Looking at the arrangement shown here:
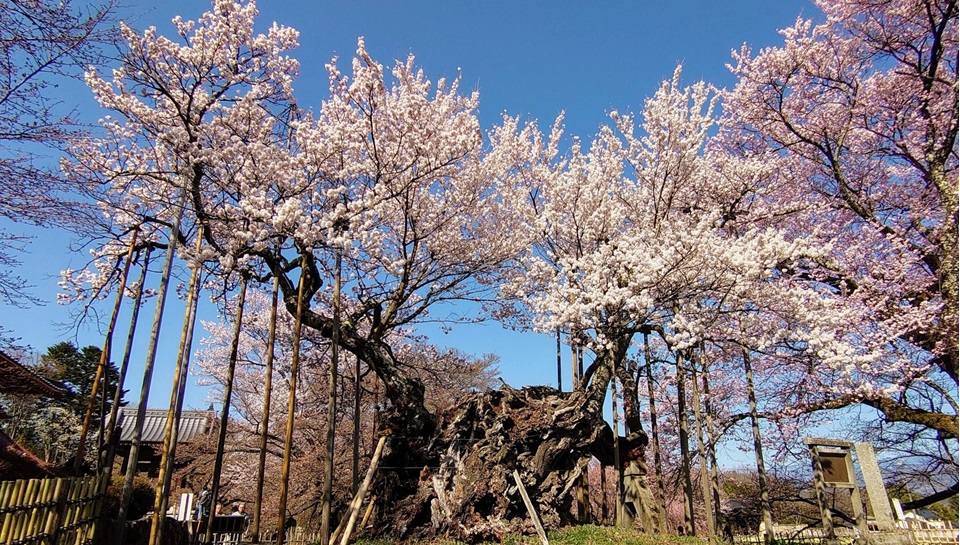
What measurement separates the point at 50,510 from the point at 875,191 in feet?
52.7

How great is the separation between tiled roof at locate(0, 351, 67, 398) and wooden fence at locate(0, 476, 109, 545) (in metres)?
6.20

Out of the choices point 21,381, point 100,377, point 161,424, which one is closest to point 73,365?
point 161,424

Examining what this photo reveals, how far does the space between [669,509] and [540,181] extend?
14878 millimetres

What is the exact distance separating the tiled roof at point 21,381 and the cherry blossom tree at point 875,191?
1596 centimetres

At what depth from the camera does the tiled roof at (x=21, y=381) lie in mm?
9847

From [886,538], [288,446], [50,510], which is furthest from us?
[886,538]

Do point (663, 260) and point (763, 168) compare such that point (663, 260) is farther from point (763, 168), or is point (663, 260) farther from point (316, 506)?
point (316, 506)

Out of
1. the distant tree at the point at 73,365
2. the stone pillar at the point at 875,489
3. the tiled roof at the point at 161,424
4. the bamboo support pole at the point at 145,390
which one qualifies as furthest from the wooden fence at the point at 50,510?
the distant tree at the point at 73,365

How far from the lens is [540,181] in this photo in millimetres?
13102

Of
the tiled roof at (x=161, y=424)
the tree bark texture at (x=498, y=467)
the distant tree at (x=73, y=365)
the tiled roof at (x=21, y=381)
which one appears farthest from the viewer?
the distant tree at (x=73, y=365)

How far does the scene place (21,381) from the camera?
34.4 ft

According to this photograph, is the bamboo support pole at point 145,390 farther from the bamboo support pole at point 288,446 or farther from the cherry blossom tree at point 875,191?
the cherry blossom tree at point 875,191

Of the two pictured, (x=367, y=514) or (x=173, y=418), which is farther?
(x=367, y=514)

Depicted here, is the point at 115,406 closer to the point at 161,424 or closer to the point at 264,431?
the point at 264,431
